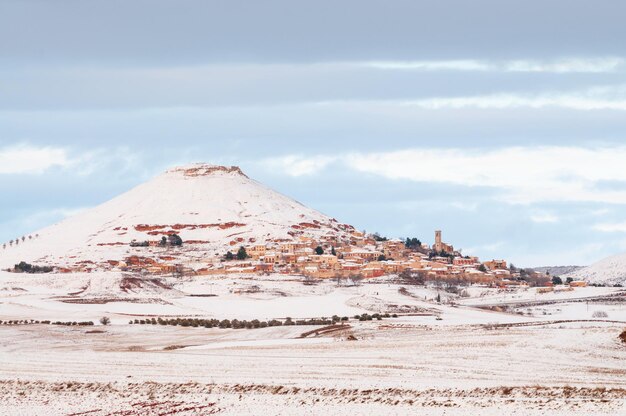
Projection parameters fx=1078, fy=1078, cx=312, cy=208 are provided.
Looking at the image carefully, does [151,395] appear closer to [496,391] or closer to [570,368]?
[496,391]

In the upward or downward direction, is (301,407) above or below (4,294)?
below

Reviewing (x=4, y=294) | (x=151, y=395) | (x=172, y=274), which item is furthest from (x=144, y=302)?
(x=151, y=395)

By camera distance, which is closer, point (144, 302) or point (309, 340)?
point (309, 340)

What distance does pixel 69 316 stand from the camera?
10400cm

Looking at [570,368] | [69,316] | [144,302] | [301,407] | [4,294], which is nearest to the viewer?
[301,407]

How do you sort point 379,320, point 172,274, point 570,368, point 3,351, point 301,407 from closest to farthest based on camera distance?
point 301,407, point 570,368, point 3,351, point 379,320, point 172,274

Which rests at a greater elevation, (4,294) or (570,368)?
(4,294)

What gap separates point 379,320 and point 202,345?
2623 centimetres

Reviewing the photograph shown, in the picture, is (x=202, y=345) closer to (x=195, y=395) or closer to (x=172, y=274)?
(x=195, y=395)

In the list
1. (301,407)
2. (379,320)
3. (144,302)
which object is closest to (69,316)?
(144,302)

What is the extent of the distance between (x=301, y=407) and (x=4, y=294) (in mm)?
101525

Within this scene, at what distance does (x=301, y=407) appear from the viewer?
41.4 metres

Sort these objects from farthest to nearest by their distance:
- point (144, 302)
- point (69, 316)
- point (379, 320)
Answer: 1. point (144, 302)
2. point (69, 316)
3. point (379, 320)

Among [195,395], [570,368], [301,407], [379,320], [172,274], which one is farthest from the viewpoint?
[172,274]
